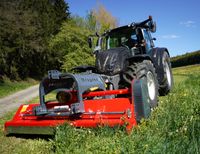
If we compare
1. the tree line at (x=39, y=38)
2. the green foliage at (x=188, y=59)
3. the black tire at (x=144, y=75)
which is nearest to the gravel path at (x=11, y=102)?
the black tire at (x=144, y=75)

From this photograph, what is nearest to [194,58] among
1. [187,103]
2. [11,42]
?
[11,42]

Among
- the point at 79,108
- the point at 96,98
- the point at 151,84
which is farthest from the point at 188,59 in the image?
the point at 79,108

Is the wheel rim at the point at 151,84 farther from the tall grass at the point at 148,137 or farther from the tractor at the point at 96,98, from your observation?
the tall grass at the point at 148,137

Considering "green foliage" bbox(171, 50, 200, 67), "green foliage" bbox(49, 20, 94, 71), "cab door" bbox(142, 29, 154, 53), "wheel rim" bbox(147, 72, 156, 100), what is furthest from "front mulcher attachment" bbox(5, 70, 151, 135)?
"green foliage" bbox(171, 50, 200, 67)

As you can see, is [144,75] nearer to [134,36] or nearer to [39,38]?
[134,36]

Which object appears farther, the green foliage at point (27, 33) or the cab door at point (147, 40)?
the green foliage at point (27, 33)

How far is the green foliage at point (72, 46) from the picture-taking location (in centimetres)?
2920

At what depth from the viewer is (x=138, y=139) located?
5.06 metres

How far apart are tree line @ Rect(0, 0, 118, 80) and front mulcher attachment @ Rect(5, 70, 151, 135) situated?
19125mm

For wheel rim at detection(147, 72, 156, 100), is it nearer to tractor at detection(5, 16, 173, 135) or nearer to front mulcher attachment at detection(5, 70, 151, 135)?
tractor at detection(5, 16, 173, 135)

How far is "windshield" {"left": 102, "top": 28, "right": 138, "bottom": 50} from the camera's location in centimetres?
1077

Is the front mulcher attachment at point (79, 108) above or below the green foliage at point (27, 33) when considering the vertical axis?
below

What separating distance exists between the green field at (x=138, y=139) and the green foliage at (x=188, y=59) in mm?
53051

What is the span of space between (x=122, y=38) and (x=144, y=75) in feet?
7.96
